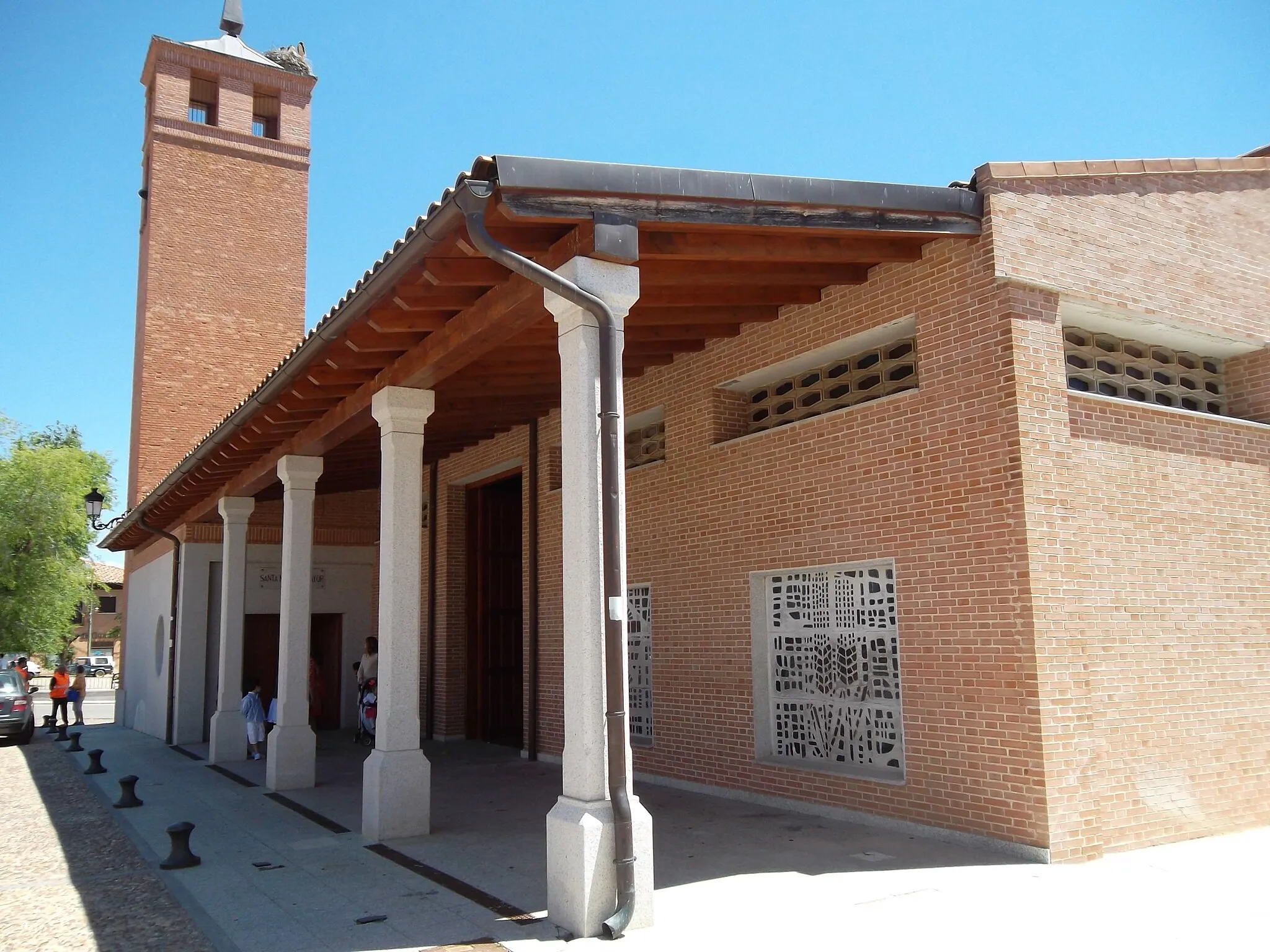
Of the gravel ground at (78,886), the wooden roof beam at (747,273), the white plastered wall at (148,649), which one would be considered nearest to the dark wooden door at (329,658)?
the white plastered wall at (148,649)

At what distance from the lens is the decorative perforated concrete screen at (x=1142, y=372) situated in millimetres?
7371

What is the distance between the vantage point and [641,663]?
1048 cm

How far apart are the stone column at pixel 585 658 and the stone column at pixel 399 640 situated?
110 inches

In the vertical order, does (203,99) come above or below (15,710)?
above

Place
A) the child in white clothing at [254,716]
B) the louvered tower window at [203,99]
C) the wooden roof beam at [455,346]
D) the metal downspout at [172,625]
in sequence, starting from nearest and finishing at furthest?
the wooden roof beam at [455,346] → the child in white clothing at [254,716] → the metal downspout at [172,625] → the louvered tower window at [203,99]

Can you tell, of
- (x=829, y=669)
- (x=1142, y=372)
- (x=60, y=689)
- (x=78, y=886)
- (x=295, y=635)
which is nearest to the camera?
(x=78, y=886)

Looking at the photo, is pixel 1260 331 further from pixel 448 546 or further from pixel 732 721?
pixel 448 546

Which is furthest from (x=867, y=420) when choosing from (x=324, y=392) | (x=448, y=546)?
(x=448, y=546)

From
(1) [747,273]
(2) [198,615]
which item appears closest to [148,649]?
(2) [198,615]

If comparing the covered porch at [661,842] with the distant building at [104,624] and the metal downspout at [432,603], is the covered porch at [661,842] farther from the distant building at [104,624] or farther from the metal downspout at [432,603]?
the distant building at [104,624]

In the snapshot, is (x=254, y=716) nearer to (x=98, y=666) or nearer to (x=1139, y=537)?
(x=1139, y=537)

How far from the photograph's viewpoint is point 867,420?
7.60 meters

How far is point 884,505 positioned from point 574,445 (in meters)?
3.07

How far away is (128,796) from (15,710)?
9654 millimetres
